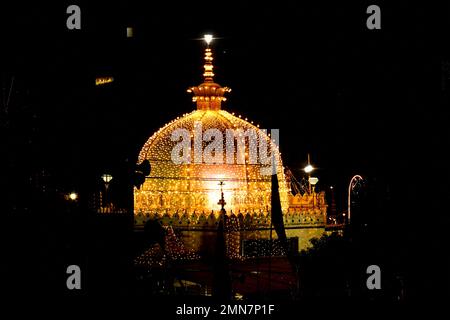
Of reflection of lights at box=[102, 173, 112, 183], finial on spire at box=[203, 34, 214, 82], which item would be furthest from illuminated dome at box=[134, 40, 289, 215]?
reflection of lights at box=[102, 173, 112, 183]

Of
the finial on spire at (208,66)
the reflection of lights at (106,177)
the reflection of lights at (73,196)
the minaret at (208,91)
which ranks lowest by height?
the reflection of lights at (73,196)

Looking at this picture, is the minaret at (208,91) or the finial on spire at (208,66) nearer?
the minaret at (208,91)

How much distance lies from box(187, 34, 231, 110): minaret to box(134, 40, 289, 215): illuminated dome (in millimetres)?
562

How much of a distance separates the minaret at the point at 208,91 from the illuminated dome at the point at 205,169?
22.1 inches

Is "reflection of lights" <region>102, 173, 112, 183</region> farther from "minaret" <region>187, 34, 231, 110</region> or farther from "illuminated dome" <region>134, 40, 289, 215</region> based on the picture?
"minaret" <region>187, 34, 231, 110</region>

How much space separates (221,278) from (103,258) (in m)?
2.76

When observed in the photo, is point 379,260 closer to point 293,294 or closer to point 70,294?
A: point 293,294

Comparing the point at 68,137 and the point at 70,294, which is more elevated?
the point at 68,137

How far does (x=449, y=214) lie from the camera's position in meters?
7.99

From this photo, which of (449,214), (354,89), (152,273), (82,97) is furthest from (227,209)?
(82,97)

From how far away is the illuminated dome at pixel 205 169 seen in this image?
14.4 meters

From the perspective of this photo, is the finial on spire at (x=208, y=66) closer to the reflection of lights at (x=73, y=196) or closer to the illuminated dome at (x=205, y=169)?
the illuminated dome at (x=205, y=169)

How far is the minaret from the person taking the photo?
51.3 ft

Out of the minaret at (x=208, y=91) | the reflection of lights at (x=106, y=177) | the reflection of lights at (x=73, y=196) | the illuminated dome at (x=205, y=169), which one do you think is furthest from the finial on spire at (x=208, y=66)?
the reflection of lights at (x=73, y=196)
